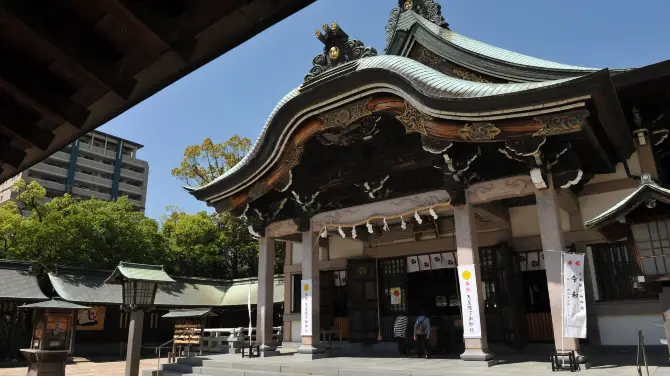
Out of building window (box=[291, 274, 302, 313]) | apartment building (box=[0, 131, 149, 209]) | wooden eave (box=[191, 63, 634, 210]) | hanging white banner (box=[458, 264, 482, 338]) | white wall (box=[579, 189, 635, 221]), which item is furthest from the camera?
apartment building (box=[0, 131, 149, 209])

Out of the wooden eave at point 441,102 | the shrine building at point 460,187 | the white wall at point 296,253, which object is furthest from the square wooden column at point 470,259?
the white wall at point 296,253

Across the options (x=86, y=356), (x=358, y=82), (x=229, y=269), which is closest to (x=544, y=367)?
(x=358, y=82)

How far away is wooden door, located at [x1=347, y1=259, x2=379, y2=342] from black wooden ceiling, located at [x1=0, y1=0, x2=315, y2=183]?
13.0m

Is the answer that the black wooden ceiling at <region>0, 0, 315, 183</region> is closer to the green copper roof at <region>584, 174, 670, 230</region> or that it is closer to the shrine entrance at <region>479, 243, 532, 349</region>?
the green copper roof at <region>584, 174, 670, 230</region>

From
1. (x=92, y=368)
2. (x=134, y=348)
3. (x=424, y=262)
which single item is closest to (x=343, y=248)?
(x=424, y=262)

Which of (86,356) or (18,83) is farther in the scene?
(86,356)

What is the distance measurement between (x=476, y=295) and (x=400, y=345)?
14.2 ft

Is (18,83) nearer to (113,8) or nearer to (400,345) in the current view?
(113,8)

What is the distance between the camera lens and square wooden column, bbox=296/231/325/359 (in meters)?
12.9

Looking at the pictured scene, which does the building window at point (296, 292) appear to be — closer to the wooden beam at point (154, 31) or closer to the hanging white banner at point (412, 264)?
the hanging white banner at point (412, 264)

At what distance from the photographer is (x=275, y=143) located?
12891mm

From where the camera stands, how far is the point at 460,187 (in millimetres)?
10953

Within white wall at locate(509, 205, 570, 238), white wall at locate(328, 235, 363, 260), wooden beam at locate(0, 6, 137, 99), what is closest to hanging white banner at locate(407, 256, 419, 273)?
white wall at locate(328, 235, 363, 260)

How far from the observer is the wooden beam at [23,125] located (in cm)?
330
